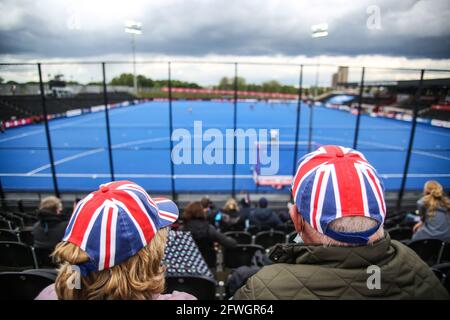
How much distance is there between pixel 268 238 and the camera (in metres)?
5.60

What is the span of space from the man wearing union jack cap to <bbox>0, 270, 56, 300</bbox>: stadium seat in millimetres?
1861

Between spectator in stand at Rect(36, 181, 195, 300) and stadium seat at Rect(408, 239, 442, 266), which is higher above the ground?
spectator in stand at Rect(36, 181, 195, 300)

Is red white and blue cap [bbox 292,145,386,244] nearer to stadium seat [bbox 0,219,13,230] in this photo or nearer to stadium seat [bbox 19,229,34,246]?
stadium seat [bbox 19,229,34,246]

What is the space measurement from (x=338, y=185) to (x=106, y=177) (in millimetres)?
16930

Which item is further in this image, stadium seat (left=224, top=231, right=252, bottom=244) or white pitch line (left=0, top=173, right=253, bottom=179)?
white pitch line (left=0, top=173, right=253, bottom=179)


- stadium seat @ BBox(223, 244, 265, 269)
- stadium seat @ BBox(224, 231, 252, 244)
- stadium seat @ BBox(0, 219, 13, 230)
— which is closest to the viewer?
stadium seat @ BBox(223, 244, 265, 269)

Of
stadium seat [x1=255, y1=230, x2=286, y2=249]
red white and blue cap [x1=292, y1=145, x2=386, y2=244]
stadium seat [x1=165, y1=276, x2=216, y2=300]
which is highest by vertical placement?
red white and blue cap [x1=292, y1=145, x2=386, y2=244]

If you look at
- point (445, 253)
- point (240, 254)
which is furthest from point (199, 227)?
point (445, 253)

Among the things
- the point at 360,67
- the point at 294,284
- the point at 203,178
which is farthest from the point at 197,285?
the point at 203,178

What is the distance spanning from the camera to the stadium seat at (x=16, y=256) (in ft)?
13.7

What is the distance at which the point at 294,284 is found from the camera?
1.08m

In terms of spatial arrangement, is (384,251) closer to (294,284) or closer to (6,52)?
(294,284)

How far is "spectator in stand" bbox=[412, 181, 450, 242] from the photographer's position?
4.29 m

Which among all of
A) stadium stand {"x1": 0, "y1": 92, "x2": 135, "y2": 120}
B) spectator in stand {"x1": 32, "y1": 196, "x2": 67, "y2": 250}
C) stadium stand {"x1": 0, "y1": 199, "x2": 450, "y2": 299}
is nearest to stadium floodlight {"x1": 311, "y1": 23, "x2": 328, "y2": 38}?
stadium stand {"x1": 0, "y1": 199, "x2": 450, "y2": 299}
